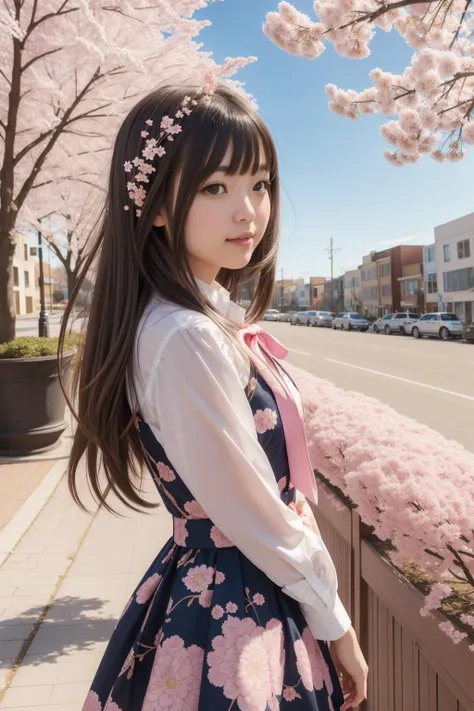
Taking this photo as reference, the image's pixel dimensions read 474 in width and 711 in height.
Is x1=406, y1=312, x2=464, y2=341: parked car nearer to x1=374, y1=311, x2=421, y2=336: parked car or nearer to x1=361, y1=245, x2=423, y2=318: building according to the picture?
x1=374, y1=311, x2=421, y2=336: parked car

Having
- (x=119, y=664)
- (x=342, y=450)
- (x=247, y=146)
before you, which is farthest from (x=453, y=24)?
(x=119, y=664)

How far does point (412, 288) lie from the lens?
2486 inches

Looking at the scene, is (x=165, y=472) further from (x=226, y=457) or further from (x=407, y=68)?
(x=407, y=68)

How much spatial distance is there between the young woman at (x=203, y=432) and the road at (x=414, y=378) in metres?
6.84

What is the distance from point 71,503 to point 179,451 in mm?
4492

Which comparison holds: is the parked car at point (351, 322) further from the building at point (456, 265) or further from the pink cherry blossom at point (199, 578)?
the pink cherry blossom at point (199, 578)

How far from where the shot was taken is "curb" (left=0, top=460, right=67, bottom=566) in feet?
14.2

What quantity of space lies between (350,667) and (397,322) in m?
41.1

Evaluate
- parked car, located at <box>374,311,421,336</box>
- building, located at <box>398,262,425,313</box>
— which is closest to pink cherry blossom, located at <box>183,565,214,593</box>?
parked car, located at <box>374,311,421,336</box>

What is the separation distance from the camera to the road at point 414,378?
386 inches

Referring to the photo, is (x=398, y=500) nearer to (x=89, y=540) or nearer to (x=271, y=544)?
(x=271, y=544)

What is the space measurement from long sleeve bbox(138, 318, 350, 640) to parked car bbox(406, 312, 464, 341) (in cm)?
3378

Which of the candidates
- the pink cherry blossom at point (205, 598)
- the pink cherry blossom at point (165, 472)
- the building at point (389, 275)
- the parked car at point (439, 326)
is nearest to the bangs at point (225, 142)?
the pink cherry blossom at point (165, 472)

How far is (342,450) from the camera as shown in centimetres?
227
